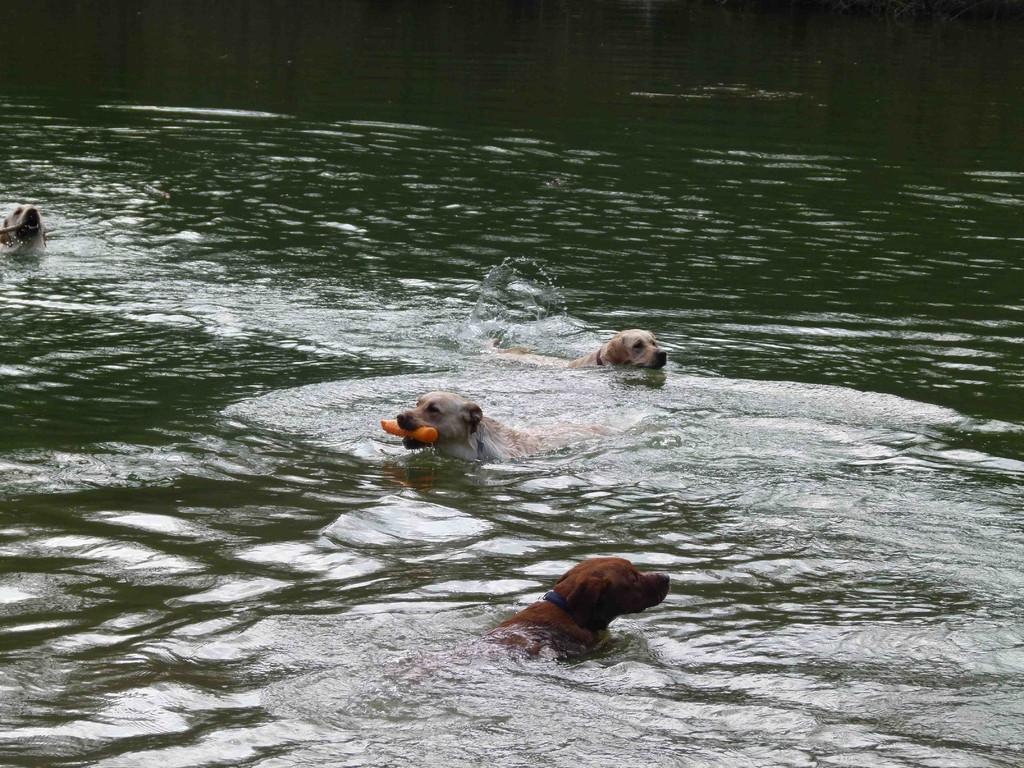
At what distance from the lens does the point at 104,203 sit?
1983cm

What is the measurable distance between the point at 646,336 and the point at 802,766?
7.82m

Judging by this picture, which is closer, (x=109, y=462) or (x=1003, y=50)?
(x=109, y=462)

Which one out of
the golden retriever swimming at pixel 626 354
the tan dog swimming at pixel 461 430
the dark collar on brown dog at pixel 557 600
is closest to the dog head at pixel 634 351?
the golden retriever swimming at pixel 626 354

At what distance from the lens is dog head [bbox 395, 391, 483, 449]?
10.6 meters

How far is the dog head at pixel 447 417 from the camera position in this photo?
1062 centimetres

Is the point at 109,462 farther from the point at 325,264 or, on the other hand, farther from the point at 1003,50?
the point at 1003,50

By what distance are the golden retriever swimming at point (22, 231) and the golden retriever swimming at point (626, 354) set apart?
20.9 ft

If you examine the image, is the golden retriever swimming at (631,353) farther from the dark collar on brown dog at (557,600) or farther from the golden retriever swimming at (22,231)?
the golden retriever swimming at (22,231)

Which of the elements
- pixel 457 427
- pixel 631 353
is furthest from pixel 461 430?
pixel 631 353

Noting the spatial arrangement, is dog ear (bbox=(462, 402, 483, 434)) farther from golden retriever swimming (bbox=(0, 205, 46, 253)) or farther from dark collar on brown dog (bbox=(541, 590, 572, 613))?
golden retriever swimming (bbox=(0, 205, 46, 253))

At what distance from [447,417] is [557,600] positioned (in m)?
3.82

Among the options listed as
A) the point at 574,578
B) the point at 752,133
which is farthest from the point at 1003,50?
the point at 574,578

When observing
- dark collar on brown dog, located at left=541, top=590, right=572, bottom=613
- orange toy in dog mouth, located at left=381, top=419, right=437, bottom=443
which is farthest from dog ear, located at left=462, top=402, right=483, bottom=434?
dark collar on brown dog, located at left=541, top=590, right=572, bottom=613

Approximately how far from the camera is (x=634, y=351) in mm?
13180
